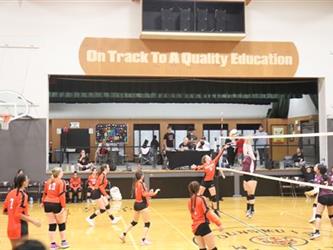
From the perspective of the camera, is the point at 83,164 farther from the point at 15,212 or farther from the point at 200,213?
the point at 200,213

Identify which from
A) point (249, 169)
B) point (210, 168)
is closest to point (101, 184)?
point (210, 168)

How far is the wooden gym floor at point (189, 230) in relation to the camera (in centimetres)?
998

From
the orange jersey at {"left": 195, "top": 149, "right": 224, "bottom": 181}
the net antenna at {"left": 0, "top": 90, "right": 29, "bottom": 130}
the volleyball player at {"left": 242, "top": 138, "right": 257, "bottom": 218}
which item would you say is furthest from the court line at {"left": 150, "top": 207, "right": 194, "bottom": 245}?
the net antenna at {"left": 0, "top": 90, "right": 29, "bottom": 130}

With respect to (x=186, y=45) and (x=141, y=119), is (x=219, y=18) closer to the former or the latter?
(x=186, y=45)

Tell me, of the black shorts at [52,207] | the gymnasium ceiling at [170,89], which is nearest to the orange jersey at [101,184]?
the black shorts at [52,207]

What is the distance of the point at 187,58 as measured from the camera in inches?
745

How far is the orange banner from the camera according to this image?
18578mm

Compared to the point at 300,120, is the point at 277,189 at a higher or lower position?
lower

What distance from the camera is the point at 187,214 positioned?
48.6ft

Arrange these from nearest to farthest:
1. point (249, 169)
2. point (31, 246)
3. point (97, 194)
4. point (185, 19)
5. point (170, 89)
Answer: point (31, 246) < point (97, 194) < point (249, 169) < point (185, 19) < point (170, 89)

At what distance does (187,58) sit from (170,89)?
3.21 metres

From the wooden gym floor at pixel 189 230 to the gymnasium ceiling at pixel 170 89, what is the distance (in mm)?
6661

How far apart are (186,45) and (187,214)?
23.4ft

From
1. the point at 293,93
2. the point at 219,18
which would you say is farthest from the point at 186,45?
the point at 293,93
